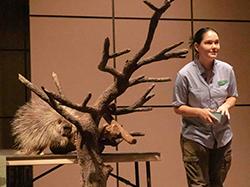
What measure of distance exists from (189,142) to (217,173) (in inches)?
9.0

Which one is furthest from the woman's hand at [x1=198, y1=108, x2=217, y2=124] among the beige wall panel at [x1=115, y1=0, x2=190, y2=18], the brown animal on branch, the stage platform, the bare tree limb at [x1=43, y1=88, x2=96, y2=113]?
the beige wall panel at [x1=115, y1=0, x2=190, y2=18]

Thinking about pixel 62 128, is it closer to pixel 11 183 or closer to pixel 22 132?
pixel 22 132

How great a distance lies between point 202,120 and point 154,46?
5.50ft

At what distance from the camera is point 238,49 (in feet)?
14.9

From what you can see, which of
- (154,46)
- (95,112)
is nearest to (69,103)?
(95,112)

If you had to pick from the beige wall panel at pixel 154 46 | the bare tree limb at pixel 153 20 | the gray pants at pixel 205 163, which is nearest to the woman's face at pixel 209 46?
the gray pants at pixel 205 163

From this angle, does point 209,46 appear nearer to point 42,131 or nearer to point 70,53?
point 42,131

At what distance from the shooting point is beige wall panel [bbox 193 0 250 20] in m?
4.47

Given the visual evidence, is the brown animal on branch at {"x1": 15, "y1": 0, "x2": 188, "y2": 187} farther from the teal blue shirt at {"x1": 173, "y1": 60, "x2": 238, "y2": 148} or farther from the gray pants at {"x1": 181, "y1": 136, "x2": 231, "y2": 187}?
the gray pants at {"x1": 181, "y1": 136, "x2": 231, "y2": 187}

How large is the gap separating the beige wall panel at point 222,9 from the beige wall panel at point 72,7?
80 centimetres

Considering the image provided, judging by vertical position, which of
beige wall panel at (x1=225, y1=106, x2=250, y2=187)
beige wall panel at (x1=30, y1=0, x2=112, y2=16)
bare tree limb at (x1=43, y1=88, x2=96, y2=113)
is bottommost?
beige wall panel at (x1=225, y1=106, x2=250, y2=187)

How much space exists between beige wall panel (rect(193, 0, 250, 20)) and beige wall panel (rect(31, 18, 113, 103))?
829 mm

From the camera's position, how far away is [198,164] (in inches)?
109

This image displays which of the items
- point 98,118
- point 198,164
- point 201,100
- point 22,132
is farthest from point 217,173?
point 22,132
